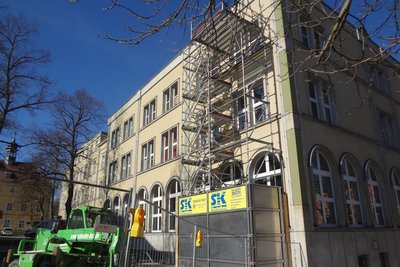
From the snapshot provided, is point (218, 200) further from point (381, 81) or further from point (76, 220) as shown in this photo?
point (381, 81)

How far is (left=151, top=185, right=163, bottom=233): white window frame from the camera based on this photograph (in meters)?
21.0

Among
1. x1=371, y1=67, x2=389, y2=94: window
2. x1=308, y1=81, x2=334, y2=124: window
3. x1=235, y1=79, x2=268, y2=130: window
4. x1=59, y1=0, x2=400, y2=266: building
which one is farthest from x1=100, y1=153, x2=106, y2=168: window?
x1=371, y1=67, x2=389, y2=94: window

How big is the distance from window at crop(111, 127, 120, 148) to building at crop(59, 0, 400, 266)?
10.7 m

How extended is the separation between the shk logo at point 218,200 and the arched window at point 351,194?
18.0ft

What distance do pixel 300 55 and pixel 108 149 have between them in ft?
75.7

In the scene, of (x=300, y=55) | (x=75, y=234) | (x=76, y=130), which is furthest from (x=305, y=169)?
(x=76, y=130)

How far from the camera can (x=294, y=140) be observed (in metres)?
12.3

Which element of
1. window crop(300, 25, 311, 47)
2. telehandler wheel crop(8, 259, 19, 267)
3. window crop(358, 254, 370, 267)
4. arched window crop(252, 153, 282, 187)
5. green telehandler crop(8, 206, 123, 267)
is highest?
window crop(300, 25, 311, 47)

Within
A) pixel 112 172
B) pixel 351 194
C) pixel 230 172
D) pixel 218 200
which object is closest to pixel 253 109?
pixel 230 172

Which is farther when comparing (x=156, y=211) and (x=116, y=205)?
(x=116, y=205)

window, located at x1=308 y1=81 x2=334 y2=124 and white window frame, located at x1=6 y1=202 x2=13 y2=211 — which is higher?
white window frame, located at x1=6 y1=202 x2=13 y2=211

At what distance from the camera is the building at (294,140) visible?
12.0m

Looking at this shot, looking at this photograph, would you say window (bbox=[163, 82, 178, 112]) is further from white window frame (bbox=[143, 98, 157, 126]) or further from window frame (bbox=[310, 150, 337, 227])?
window frame (bbox=[310, 150, 337, 227])

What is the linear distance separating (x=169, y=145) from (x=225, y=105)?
21.8 feet
